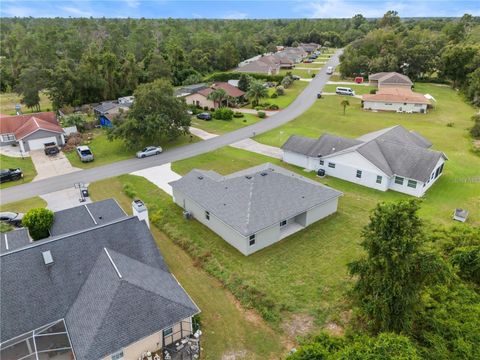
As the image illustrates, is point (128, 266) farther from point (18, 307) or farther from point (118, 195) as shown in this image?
point (118, 195)

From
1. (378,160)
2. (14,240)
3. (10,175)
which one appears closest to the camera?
(14,240)

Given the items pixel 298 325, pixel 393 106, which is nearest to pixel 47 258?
pixel 298 325

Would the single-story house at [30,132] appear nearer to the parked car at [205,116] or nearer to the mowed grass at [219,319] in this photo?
the parked car at [205,116]

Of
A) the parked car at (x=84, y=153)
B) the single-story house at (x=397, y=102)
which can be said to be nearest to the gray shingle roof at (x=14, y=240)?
the parked car at (x=84, y=153)

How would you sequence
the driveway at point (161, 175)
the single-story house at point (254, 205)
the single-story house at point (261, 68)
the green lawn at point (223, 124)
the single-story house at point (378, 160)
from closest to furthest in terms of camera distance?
1. the single-story house at point (254, 205)
2. the single-story house at point (378, 160)
3. the driveway at point (161, 175)
4. the green lawn at point (223, 124)
5. the single-story house at point (261, 68)

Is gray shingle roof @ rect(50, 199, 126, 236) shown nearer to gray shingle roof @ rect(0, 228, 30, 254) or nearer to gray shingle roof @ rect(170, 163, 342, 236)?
gray shingle roof @ rect(0, 228, 30, 254)

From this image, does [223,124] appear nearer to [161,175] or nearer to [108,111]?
[108,111]
